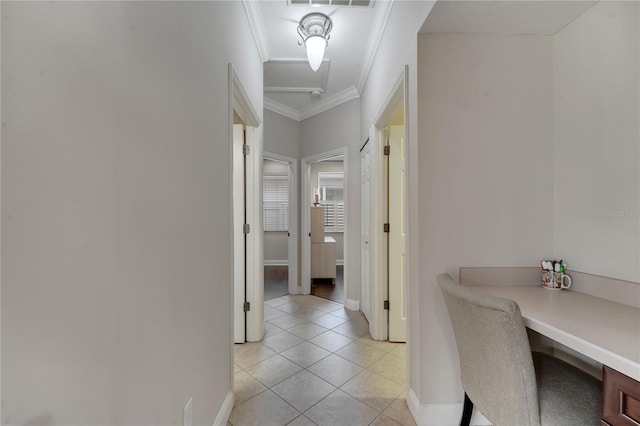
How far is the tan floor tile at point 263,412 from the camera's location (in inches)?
63.4

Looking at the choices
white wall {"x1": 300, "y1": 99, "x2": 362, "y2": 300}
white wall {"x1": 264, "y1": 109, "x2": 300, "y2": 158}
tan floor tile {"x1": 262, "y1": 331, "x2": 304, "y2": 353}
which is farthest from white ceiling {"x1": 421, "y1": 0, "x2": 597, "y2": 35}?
white wall {"x1": 264, "y1": 109, "x2": 300, "y2": 158}

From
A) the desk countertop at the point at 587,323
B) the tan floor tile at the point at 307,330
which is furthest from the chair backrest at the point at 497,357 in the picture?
the tan floor tile at the point at 307,330

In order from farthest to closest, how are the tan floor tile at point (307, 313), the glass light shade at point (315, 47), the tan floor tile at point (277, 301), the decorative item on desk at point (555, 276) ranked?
the tan floor tile at point (277, 301), the tan floor tile at point (307, 313), the glass light shade at point (315, 47), the decorative item on desk at point (555, 276)

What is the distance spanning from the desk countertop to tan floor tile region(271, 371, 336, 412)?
1.22 meters

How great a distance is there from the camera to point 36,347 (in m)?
0.54

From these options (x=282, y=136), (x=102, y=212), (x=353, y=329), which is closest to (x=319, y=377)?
(x=353, y=329)

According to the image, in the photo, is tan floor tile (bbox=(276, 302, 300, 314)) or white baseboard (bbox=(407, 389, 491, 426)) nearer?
white baseboard (bbox=(407, 389, 491, 426))

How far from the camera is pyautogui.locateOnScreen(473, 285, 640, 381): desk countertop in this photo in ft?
2.64

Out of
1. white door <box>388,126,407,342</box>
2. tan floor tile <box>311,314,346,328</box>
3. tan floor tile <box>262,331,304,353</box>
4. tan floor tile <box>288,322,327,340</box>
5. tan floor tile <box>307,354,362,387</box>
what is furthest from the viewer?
tan floor tile <box>311,314,346,328</box>

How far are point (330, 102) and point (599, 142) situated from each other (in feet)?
9.28

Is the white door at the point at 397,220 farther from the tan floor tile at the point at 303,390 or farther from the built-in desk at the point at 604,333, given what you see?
the built-in desk at the point at 604,333

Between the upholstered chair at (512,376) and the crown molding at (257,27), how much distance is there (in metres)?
2.18

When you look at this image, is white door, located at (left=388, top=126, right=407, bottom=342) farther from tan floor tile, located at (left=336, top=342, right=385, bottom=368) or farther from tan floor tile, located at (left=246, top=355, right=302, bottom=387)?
tan floor tile, located at (left=246, top=355, right=302, bottom=387)

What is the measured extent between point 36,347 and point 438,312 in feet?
5.18
